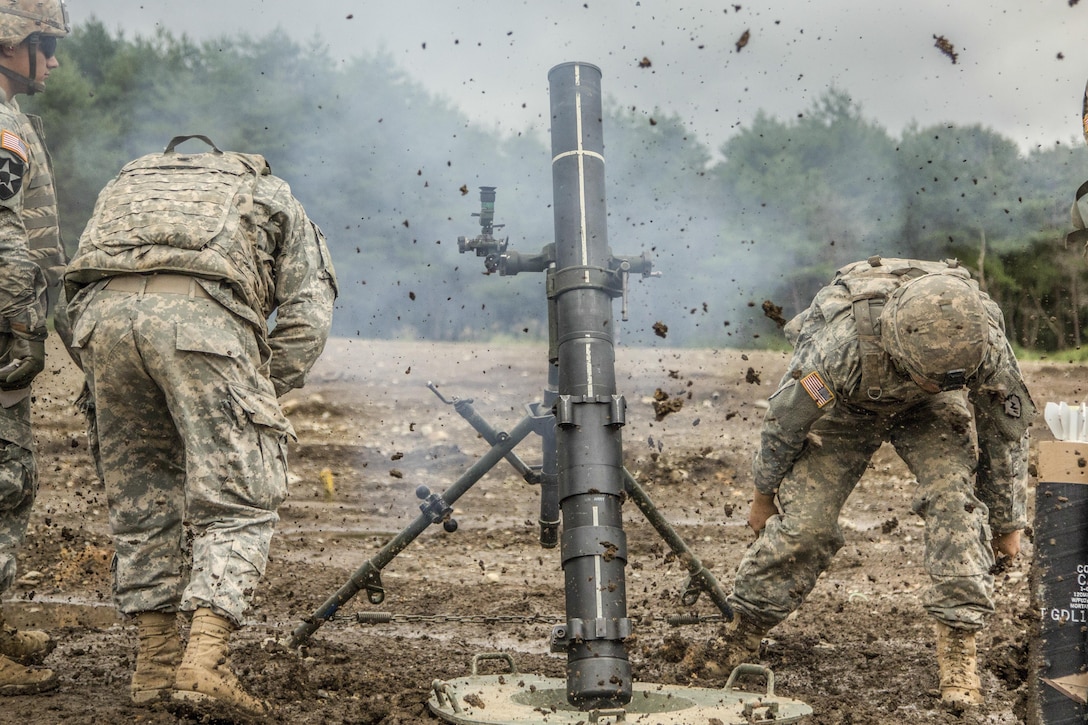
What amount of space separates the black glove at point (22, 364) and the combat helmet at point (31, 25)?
120 centimetres

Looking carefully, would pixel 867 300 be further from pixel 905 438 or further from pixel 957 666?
pixel 957 666

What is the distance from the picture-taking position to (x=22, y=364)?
4180 millimetres

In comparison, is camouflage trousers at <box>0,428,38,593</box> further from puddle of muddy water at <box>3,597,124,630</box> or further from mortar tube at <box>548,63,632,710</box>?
mortar tube at <box>548,63,632,710</box>

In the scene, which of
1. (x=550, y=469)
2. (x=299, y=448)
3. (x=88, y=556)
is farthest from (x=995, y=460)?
(x=299, y=448)

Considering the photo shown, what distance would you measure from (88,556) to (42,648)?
198 cm

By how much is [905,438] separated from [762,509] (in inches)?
25.7

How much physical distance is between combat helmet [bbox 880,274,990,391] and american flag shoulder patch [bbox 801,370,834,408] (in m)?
0.28

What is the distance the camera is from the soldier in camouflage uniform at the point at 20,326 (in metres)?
4.18

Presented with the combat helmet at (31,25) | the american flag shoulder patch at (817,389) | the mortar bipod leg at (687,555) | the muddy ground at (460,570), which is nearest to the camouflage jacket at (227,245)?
the combat helmet at (31,25)

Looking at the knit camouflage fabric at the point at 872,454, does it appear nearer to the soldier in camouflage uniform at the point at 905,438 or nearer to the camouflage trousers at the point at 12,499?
the soldier in camouflage uniform at the point at 905,438

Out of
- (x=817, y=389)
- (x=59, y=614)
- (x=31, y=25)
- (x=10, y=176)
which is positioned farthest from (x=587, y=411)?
(x=59, y=614)

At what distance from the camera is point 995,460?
434 centimetres

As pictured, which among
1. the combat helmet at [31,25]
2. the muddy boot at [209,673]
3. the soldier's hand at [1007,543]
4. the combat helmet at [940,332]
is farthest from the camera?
the combat helmet at [31,25]

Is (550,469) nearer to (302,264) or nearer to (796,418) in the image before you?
(796,418)
